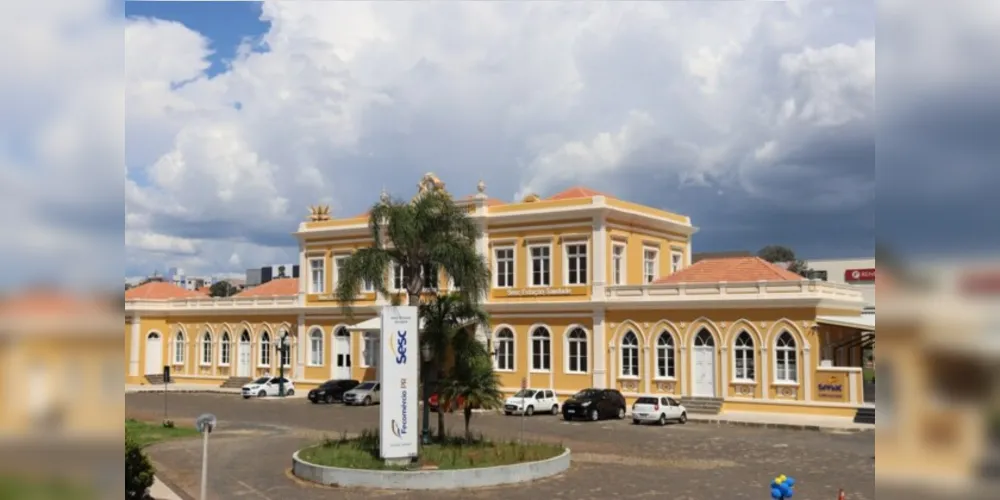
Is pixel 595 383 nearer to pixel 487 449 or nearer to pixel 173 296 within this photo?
pixel 487 449

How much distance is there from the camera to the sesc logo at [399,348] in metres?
17.1

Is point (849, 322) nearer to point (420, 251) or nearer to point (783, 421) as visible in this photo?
point (783, 421)

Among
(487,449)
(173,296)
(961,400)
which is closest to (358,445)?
(487,449)

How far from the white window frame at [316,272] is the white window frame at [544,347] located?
1278 cm

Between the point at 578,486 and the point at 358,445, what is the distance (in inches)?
235

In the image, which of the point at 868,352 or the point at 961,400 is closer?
the point at 961,400

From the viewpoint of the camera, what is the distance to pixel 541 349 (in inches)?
1462

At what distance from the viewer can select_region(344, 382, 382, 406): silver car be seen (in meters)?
36.1

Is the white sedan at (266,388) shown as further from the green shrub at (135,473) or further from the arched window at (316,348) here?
the green shrub at (135,473)

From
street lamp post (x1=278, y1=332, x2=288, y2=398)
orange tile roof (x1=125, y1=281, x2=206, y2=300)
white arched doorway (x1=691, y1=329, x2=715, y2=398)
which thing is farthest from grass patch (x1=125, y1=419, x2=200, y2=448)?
orange tile roof (x1=125, y1=281, x2=206, y2=300)

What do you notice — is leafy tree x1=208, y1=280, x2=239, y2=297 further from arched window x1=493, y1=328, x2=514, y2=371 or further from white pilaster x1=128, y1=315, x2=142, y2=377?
arched window x1=493, y1=328, x2=514, y2=371

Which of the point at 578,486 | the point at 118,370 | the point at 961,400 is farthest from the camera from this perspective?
the point at 578,486

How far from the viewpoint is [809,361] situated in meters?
30.2

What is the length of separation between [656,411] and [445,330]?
11313 millimetres
